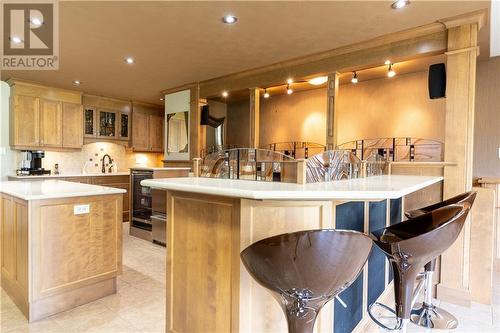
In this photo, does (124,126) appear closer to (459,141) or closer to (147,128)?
(147,128)

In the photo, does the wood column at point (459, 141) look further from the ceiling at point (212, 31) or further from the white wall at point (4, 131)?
the white wall at point (4, 131)

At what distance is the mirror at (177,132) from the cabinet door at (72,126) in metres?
1.82

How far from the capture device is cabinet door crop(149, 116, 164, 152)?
739 cm

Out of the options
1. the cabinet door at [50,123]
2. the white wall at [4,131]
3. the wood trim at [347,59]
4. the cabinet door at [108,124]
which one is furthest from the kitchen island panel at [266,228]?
the cabinet door at [108,124]

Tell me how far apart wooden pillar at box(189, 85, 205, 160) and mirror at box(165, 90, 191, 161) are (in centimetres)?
12

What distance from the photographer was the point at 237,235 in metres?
1.52

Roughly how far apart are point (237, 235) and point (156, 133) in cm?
653

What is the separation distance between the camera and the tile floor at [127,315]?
2.29 meters

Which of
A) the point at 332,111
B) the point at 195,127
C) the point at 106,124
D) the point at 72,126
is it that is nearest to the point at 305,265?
the point at 332,111

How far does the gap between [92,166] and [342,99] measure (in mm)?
5577

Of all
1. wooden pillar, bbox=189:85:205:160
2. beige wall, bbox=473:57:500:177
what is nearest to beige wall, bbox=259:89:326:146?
wooden pillar, bbox=189:85:205:160

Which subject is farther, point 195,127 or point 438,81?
point 195,127

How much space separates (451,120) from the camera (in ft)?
9.59

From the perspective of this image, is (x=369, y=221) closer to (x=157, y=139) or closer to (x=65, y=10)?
(x=65, y=10)
